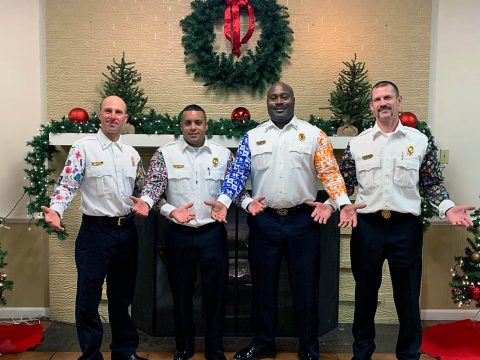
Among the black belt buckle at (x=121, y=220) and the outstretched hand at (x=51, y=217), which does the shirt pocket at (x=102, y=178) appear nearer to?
the black belt buckle at (x=121, y=220)

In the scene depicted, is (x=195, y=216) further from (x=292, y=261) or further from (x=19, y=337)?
(x=19, y=337)

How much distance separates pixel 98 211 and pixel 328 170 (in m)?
1.34

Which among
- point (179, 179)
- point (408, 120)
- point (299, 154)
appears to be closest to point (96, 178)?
point (179, 179)

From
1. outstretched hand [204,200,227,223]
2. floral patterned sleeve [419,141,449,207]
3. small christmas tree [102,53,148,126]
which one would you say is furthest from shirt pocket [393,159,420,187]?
small christmas tree [102,53,148,126]

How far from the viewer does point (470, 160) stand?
379cm

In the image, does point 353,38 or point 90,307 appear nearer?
point 90,307

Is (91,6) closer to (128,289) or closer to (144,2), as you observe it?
(144,2)

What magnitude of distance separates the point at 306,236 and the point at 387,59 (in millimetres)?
1795

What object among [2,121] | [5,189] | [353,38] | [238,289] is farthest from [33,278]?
[353,38]

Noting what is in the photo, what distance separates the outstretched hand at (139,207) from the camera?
2.58 metres

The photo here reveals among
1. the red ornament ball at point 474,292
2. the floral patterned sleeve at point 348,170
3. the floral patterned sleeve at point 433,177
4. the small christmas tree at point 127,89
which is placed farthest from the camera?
the small christmas tree at point 127,89

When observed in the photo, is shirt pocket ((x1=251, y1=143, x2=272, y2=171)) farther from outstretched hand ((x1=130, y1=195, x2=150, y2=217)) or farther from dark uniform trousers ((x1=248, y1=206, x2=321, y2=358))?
outstretched hand ((x1=130, y1=195, x2=150, y2=217))

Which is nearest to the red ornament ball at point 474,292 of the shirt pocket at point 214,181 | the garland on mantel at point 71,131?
the garland on mantel at point 71,131

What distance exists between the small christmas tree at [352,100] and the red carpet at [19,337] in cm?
264
